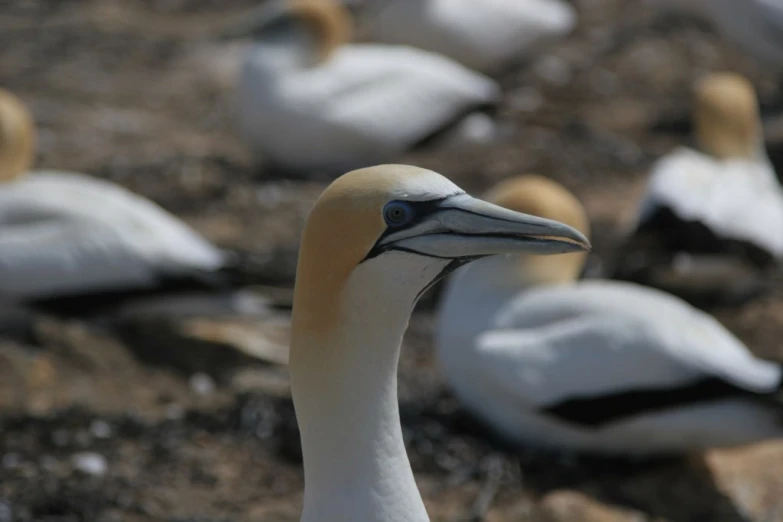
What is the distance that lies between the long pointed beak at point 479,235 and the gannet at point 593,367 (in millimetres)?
2445

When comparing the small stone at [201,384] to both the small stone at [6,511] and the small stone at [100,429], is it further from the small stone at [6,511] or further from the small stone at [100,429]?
the small stone at [6,511]

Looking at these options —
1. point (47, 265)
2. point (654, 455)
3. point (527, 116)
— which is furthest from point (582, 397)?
point (527, 116)

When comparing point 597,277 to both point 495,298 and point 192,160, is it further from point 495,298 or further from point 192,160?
point 192,160

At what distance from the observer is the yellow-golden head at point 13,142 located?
5988 millimetres

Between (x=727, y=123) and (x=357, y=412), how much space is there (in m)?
5.28

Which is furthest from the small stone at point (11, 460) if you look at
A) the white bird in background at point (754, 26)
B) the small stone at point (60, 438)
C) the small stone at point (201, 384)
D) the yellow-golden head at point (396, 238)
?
the white bird in background at point (754, 26)

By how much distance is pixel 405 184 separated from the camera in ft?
7.41

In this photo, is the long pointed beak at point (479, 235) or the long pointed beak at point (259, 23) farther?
the long pointed beak at point (259, 23)

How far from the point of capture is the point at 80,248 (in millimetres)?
5664

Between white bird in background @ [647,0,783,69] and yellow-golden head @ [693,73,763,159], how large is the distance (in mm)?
2683

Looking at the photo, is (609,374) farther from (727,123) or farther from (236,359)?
(727,123)

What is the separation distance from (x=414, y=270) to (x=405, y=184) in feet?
0.50

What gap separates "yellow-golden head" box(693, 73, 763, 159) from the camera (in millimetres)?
7152

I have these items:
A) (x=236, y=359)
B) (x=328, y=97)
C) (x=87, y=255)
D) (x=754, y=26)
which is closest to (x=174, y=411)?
(x=236, y=359)
